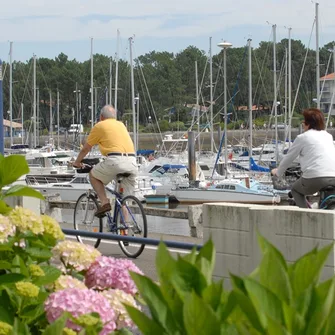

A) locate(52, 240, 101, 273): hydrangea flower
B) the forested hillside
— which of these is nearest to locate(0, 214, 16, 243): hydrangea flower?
locate(52, 240, 101, 273): hydrangea flower

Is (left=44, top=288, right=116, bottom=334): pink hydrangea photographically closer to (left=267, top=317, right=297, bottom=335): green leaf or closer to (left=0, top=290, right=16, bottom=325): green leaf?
(left=0, top=290, right=16, bottom=325): green leaf

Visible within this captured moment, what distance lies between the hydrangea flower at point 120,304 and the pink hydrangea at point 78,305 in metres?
0.05

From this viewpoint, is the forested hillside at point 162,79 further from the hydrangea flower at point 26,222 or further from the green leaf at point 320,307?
the green leaf at point 320,307

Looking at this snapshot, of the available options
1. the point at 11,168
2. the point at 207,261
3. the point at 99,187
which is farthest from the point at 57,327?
the point at 99,187

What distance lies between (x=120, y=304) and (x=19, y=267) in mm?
655

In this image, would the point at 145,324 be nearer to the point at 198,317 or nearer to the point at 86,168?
the point at 198,317

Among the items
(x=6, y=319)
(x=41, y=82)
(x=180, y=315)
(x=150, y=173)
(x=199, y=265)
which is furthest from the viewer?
(x=41, y=82)

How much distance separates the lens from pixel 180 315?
292cm

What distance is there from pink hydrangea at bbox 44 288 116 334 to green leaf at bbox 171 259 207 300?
0.71 m

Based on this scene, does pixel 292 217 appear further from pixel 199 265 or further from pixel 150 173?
pixel 150 173

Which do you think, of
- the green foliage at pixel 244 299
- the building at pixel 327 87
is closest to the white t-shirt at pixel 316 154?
the green foliage at pixel 244 299

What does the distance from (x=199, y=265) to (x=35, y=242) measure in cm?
142

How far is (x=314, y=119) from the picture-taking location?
37.3 ft

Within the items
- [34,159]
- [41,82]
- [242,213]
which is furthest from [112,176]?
[41,82]
